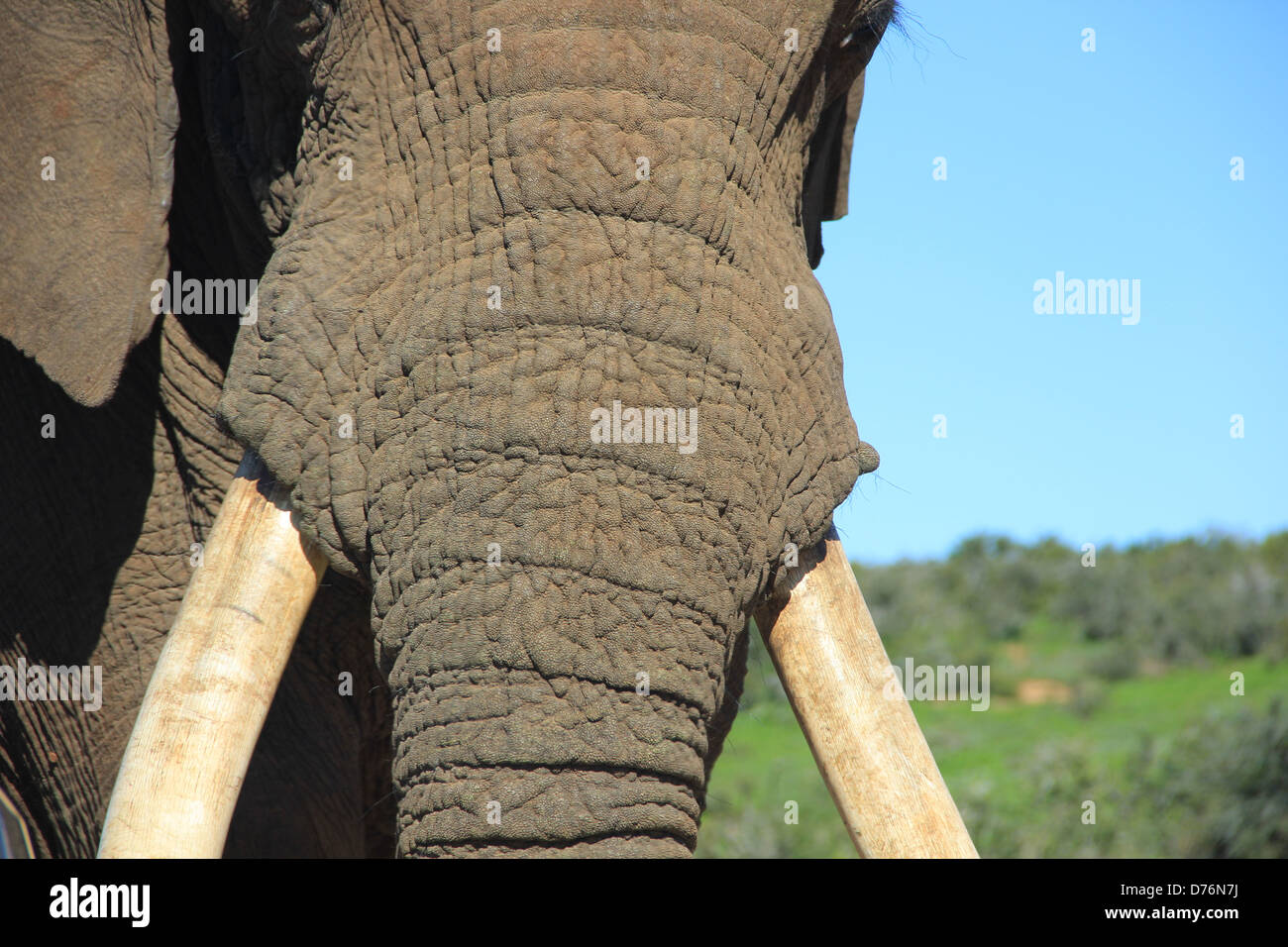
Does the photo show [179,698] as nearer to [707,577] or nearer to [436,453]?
[436,453]

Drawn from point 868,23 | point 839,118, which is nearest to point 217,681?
point 868,23

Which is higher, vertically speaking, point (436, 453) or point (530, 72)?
point (530, 72)

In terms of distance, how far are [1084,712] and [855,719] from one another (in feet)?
57.4

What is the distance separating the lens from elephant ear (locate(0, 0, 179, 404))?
3.11m

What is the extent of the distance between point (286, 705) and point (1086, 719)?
16756 millimetres

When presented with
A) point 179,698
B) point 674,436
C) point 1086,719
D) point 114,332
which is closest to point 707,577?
point 674,436

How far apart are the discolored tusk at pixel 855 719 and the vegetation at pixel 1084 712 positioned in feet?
3.96

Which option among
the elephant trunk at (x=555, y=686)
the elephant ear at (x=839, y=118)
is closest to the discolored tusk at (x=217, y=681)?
the elephant trunk at (x=555, y=686)

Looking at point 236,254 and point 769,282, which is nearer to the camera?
point 769,282

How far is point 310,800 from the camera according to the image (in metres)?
3.87

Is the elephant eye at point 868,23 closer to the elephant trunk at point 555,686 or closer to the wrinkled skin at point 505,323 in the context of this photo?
the wrinkled skin at point 505,323

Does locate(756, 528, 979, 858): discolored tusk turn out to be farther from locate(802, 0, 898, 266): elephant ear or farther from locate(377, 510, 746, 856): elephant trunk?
locate(802, 0, 898, 266): elephant ear

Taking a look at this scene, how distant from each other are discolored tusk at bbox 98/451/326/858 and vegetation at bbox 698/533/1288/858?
1729mm

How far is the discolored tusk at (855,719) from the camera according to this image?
9.05 feet
